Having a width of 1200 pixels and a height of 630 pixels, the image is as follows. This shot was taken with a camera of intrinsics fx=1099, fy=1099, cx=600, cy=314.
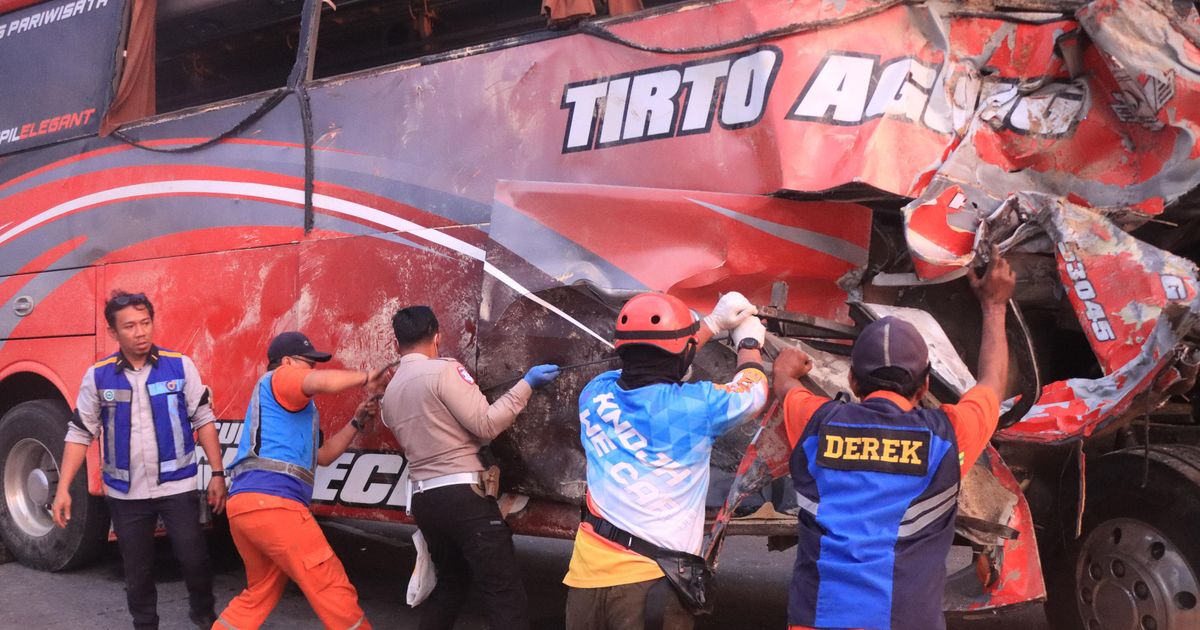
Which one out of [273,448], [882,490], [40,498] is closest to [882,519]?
[882,490]

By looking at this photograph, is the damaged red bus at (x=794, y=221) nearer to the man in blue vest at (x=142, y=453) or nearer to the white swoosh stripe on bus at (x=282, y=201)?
the white swoosh stripe on bus at (x=282, y=201)

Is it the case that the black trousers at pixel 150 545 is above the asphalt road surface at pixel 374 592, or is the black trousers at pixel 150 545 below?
above

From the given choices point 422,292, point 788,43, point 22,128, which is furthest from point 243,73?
point 788,43

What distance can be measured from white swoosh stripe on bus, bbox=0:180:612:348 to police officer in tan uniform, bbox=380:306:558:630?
34 centimetres

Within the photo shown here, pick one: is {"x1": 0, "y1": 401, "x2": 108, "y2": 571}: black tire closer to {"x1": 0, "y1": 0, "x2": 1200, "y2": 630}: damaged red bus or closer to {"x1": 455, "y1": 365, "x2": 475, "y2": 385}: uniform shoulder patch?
{"x1": 0, "y1": 0, "x2": 1200, "y2": 630}: damaged red bus

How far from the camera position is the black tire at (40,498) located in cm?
661

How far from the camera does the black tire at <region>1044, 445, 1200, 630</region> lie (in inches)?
155

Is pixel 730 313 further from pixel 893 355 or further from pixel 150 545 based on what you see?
pixel 150 545

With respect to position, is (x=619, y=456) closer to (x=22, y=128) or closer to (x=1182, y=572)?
(x=1182, y=572)

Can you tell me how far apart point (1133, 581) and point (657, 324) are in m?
2.15

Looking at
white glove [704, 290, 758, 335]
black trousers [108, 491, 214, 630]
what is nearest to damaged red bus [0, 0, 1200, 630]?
white glove [704, 290, 758, 335]

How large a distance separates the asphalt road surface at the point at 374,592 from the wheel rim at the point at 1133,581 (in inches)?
57.7

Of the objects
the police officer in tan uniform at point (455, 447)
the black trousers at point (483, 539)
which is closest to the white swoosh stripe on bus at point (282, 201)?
the police officer in tan uniform at point (455, 447)

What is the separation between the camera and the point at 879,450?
9.50 feet
